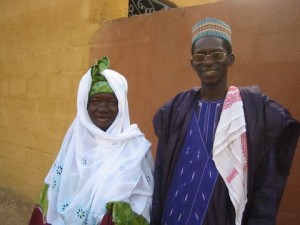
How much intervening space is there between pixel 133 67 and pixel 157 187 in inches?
76.2

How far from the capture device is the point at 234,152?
1635mm

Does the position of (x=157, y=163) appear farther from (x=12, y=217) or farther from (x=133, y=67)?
(x=12, y=217)

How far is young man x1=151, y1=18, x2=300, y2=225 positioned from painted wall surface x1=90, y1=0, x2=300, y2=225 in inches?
37.9

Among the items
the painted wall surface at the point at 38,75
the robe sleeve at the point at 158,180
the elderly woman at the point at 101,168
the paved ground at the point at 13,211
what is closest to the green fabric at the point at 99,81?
the elderly woman at the point at 101,168

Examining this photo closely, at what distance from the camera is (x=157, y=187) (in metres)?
1.90

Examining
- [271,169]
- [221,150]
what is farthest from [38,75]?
[271,169]

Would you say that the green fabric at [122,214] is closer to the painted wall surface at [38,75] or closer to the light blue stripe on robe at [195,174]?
the light blue stripe on robe at [195,174]

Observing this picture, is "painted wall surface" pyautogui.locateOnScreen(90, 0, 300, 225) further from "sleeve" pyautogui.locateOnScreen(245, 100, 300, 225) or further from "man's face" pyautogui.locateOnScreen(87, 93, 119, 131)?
"man's face" pyautogui.locateOnScreen(87, 93, 119, 131)

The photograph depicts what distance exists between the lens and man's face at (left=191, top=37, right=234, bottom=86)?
1711 mm

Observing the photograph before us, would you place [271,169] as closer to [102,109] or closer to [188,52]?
[102,109]

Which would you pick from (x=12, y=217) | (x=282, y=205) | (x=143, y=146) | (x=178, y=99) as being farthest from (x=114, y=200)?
(x=12, y=217)

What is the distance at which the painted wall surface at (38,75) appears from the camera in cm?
Result: 415

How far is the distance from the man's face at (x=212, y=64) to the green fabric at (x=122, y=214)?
2.39 feet

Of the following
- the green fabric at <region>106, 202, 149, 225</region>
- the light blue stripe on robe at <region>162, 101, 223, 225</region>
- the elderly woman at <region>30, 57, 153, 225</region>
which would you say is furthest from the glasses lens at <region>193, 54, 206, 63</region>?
the green fabric at <region>106, 202, 149, 225</region>
